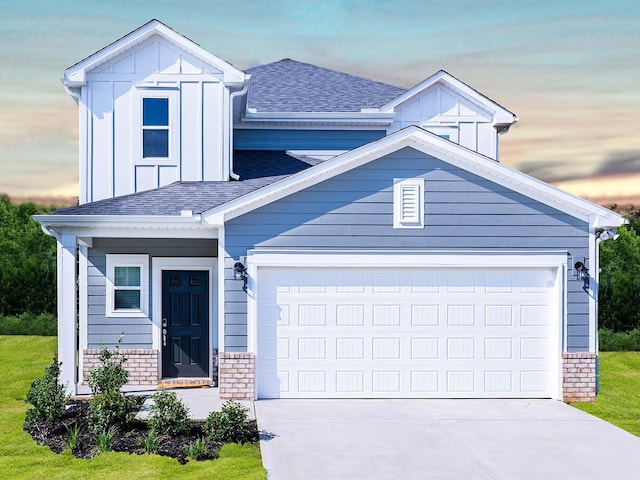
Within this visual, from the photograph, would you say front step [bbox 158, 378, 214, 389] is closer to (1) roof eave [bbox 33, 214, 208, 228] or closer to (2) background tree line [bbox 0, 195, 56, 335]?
(1) roof eave [bbox 33, 214, 208, 228]

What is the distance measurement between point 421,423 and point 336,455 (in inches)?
79.7

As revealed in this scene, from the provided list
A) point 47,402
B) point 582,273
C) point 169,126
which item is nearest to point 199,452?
point 47,402

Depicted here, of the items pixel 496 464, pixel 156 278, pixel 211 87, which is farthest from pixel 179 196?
pixel 496 464

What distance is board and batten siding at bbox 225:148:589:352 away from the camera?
11758 mm

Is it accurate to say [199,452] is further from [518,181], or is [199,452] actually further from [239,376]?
[518,181]

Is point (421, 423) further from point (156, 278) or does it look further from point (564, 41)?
point (564, 41)

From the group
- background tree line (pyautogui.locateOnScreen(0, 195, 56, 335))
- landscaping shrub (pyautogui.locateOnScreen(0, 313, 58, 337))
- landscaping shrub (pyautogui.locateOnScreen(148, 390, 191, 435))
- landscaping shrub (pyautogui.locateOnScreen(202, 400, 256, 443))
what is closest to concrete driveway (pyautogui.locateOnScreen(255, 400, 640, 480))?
landscaping shrub (pyautogui.locateOnScreen(202, 400, 256, 443))

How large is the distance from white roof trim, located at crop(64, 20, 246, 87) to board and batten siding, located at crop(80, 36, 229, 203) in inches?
5.3

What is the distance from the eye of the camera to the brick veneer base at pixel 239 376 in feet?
38.2

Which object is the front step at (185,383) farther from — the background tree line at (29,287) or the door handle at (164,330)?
the background tree line at (29,287)

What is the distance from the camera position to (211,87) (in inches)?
571

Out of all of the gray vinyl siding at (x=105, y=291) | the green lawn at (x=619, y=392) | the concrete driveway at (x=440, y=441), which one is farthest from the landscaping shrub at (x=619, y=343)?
the gray vinyl siding at (x=105, y=291)

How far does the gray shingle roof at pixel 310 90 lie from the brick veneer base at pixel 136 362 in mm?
6320

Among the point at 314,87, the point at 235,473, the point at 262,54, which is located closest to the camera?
the point at 235,473
